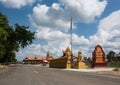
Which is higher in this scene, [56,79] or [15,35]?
[15,35]

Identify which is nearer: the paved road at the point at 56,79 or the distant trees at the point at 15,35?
the paved road at the point at 56,79

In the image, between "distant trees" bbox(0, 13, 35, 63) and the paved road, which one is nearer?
the paved road

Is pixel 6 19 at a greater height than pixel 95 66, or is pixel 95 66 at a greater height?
pixel 6 19

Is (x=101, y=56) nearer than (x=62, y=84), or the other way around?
(x=62, y=84)

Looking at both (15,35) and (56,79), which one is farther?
(15,35)

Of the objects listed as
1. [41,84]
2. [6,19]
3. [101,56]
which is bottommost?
[41,84]

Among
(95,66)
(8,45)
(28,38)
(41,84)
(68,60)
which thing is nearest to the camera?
(41,84)

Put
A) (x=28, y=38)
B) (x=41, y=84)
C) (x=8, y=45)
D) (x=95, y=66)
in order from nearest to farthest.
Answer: (x=41, y=84) < (x=95, y=66) < (x=28, y=38) < (x=8, y=45)

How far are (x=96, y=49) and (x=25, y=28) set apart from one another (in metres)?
30.1

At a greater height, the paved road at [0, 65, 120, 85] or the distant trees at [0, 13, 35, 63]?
the distant trees at [0, 13, 35, 63]

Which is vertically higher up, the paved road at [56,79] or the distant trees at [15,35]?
the distant trees at [15,35]

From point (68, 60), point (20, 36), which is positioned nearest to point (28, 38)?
point (20, 36)

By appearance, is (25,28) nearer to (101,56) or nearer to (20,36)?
(20,36)

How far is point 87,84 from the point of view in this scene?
61.7 feet
